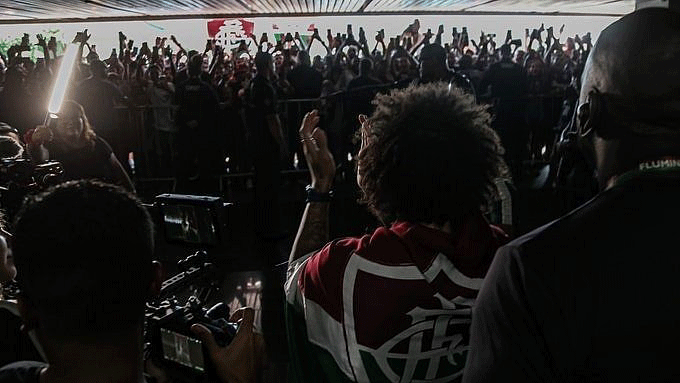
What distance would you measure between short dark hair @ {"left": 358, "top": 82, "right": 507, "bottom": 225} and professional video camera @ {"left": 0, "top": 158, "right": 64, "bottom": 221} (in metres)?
2.02

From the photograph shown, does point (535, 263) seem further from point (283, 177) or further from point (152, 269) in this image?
point (283, 177)

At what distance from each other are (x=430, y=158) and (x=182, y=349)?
727 millimetres

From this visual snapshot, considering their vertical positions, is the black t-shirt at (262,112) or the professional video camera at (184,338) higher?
the black t-shirt at (262,112)

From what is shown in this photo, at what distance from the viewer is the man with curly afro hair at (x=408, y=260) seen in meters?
1.51

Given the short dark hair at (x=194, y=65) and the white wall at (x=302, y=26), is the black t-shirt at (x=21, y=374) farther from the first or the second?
the white wall at (x=302, y=26)

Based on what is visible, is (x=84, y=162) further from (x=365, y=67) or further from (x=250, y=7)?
(x=250, y=7)

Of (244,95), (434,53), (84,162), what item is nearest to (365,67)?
(244,95)

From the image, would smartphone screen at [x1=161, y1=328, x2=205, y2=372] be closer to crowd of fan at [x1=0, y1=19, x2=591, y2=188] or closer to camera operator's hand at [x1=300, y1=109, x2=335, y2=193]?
camera operator's hand at [x1=300, y1=109, x2=335, y2=193]

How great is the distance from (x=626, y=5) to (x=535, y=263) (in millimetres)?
15964

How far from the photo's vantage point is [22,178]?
10.3ft

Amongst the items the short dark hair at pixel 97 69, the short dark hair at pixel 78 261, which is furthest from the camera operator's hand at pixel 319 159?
the short dark hair at pixel 97 69

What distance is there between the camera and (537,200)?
7539mm

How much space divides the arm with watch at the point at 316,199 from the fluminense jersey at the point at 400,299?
326mm

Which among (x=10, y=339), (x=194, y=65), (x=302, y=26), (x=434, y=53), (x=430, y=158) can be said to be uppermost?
(x=302, y=26)
